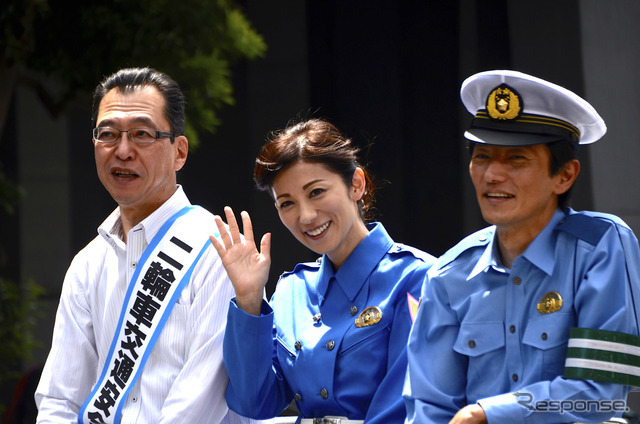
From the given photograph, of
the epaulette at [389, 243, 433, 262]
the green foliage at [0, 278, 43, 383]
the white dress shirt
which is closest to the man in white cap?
the epaulette at [389, 243, 433, 262]

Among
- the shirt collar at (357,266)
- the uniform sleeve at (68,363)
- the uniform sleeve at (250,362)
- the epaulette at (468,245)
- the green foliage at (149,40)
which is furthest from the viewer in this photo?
the green foliage at (149,40)

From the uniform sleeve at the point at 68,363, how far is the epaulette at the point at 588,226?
1.61m

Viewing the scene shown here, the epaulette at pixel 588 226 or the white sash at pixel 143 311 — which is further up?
the epaulette at pixel 588 226

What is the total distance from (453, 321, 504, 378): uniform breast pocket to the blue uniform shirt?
32 centimetres

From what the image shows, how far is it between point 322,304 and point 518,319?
29.4 inches

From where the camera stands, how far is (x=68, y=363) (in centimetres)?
284

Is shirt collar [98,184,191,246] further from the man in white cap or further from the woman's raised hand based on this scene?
the man in white cap

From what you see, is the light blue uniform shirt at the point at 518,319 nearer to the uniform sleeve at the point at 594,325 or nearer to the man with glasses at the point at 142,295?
the uniform sleeve at the point at 594,325

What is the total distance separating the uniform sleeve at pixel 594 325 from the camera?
76.1 inches

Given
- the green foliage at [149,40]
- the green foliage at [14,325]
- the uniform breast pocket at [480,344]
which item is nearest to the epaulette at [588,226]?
the uniform breast pocket at [480,344]

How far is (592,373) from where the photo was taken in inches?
75.9

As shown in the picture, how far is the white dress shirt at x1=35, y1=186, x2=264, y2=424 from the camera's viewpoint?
8.52 feet

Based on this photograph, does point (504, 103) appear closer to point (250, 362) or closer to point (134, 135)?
point (250, 362)

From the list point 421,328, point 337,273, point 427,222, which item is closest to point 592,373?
point 421,328
